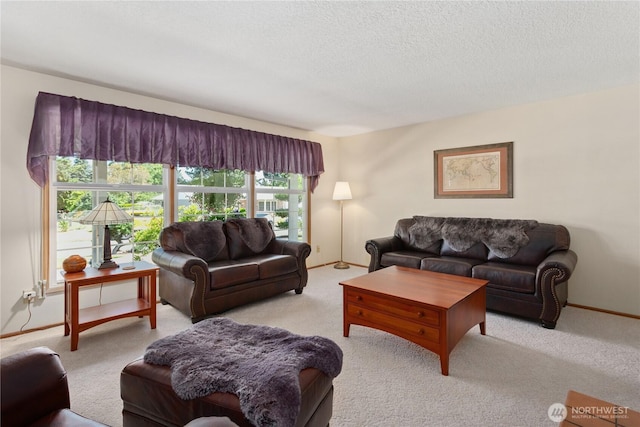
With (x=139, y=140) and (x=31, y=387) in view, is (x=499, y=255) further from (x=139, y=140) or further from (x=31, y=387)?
(x=139, y=140)

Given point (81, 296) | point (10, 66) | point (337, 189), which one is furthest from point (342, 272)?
point (10, 66)

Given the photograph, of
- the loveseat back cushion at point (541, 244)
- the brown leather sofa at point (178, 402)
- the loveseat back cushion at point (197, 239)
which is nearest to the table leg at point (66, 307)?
the loveseat back cushion at point (197, 239)

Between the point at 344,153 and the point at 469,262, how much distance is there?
3007 mm

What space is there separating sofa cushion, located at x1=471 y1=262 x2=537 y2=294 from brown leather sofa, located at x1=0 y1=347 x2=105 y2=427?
3.27 m

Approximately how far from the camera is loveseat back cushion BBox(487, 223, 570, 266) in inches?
131

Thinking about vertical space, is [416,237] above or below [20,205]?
below

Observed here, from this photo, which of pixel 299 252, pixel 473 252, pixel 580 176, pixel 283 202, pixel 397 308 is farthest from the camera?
pixel 283 202

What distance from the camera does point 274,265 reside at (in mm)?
3602

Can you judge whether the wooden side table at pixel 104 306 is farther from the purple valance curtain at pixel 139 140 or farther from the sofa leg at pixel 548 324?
the sofa leg at pixel 548 324

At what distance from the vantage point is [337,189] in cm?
536

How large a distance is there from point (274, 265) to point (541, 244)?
2.91 m

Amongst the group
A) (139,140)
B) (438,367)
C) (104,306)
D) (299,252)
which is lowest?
(438,367)
